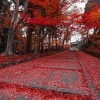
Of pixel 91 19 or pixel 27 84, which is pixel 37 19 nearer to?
pixel 91 19

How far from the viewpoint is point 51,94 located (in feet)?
25.9

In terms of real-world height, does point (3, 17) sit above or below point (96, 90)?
above

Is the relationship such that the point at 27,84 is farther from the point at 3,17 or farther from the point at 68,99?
the point at 3,17

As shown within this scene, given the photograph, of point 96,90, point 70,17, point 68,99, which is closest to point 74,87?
point 96,90

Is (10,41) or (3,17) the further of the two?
(3,17)

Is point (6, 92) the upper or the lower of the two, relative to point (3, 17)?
lower

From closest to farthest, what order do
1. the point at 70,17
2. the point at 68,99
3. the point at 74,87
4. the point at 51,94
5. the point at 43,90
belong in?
1. the point at 68,99
2. the point at 51,94
3. the point at 43,90
4. the point at 74,87
5. the point at 70,17

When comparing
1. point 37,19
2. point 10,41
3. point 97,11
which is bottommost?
point 10,41

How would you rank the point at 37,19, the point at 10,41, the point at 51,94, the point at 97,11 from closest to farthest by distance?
the point at 51,94 → the point at 10,41 → the point at 37,19 → the point at 97,11

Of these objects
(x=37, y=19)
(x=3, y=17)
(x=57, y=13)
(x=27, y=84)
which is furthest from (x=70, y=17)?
(x=27, y=84)

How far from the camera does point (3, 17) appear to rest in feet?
104

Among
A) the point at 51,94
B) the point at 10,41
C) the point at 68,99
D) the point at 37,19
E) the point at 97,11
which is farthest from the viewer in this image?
the point at 97,11

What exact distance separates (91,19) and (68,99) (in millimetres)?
30937

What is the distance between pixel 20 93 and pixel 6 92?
24.5 inches
